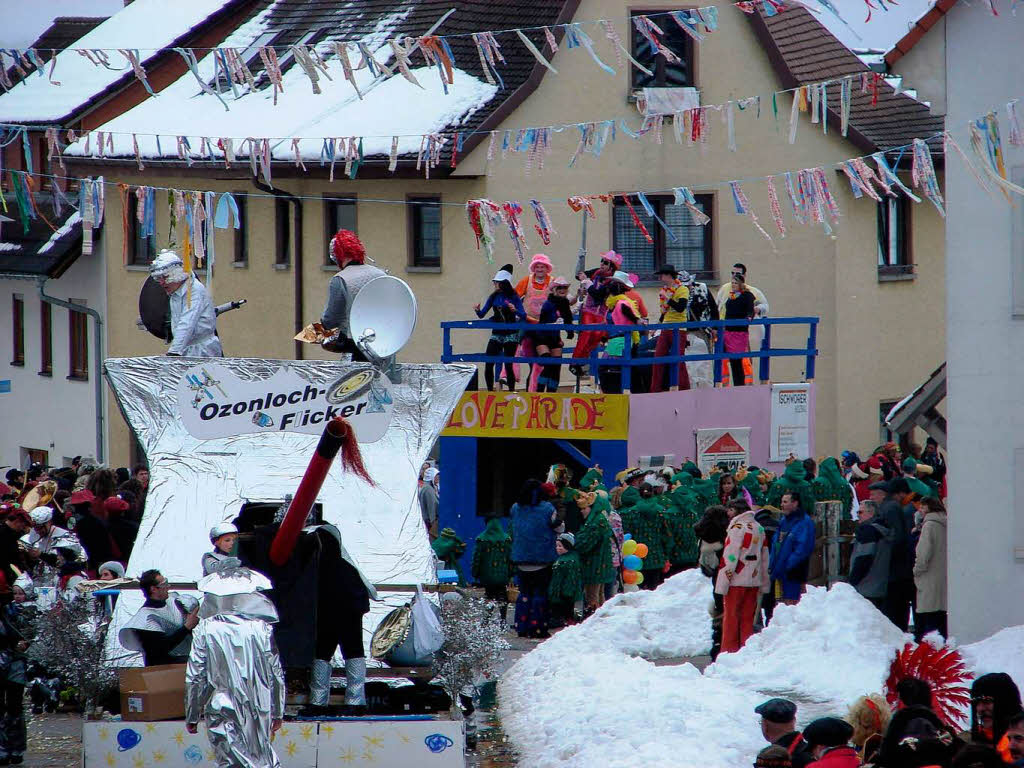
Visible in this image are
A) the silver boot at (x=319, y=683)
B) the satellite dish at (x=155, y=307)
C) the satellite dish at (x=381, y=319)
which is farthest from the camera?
the satellite dish at (x=155, y=307)

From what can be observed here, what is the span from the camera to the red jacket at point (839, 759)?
765cm

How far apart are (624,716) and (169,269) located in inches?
181

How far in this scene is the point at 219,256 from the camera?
2947 cm

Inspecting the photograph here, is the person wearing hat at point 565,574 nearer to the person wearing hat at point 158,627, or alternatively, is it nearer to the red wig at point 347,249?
the red wig at point 347,249

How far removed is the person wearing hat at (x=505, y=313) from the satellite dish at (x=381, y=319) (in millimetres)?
8480

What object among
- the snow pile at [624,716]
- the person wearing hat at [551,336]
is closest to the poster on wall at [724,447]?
the person wearing hat at [551,336]

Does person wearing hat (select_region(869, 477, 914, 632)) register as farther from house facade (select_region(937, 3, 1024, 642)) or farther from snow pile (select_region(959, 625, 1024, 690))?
snow pile (select_region(959, 625, 1024, 690))

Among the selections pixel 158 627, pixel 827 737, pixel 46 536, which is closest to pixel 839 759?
pixel 827 737

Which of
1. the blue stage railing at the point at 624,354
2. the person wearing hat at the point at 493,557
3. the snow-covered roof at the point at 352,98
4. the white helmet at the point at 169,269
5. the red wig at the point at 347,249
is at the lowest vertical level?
the person wearing hat at the point at 493,557

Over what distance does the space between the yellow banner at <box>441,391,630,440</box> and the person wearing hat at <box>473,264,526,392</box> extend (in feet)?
1.38

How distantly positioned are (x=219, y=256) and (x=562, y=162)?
661cm

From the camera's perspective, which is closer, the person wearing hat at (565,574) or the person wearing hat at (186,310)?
the person wearing hat at (186,310)

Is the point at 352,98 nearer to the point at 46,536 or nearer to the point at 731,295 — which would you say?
the point at 731,295

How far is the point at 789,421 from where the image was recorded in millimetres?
23500
